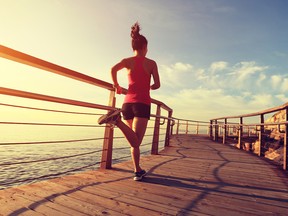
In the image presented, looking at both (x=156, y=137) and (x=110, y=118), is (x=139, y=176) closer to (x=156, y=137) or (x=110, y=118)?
(x=110, y=118)

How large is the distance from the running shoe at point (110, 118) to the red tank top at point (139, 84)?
0.32 meters

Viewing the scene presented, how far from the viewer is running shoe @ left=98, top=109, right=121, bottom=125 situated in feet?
8.60

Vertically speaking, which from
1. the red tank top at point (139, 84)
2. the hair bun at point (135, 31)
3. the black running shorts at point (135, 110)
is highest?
the hair bun at point (135, 31)

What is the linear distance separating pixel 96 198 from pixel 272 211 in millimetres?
1601

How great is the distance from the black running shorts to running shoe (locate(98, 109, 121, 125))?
0.84 ft

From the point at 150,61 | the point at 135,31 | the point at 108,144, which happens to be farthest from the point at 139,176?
the point at 135,31

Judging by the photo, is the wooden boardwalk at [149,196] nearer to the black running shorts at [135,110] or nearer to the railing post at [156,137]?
the black running shorts at [135,110]

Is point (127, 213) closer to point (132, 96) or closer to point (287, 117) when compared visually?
point (132, 96)

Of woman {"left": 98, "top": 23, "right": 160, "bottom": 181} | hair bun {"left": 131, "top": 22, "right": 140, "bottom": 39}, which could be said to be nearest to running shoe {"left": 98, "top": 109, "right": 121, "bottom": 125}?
woman {"left": 98, "top": 23, "right": 160, "bottom": 181}

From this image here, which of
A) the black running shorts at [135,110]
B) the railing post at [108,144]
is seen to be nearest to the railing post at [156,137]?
the railing post at [108,144]

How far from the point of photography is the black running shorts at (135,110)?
9.42 ft

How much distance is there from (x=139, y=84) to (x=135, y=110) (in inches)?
13.1

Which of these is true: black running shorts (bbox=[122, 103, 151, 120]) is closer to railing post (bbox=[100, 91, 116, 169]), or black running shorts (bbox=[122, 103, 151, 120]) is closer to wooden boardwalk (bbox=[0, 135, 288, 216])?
railing post (bbox=[100, 91, 116, 169])

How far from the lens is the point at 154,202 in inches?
83.2
